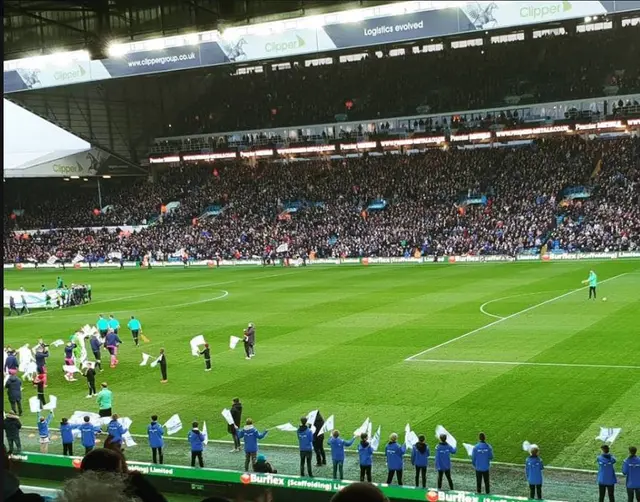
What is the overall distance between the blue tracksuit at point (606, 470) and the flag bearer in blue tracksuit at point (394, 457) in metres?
3.27

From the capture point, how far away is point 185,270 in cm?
6166

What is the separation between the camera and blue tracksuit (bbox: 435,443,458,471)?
13836 millimetres

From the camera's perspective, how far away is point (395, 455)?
46.6 ft

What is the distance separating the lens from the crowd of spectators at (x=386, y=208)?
57.1m

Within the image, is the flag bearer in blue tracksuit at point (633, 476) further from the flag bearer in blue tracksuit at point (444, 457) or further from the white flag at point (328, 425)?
the white flag at point (328, 425)

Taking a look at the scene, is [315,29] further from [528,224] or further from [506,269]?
[528,224]

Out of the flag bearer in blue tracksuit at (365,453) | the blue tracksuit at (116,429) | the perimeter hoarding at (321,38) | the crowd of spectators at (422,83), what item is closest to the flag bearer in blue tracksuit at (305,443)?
the flag bearer in blue tracksuit at (365,453)

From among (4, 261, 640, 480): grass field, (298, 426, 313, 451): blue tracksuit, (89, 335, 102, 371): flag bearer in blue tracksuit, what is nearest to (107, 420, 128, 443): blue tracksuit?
(4, 261, 640, 480): grass field

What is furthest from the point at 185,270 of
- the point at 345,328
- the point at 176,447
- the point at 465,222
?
the point at 176,447

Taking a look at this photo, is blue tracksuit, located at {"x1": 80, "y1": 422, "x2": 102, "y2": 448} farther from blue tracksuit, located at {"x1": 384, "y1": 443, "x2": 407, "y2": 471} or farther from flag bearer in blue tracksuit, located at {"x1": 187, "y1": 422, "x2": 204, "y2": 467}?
blue tracksuit, located at {"x1": 384, "y1": 443, "x2": 407, "y2": 471}

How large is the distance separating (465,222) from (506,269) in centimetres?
1294

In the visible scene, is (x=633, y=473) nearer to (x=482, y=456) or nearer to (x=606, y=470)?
(x=606, y=470)

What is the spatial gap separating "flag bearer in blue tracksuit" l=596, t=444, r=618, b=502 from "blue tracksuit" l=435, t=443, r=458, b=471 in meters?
2.38

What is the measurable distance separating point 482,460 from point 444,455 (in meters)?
0.66
